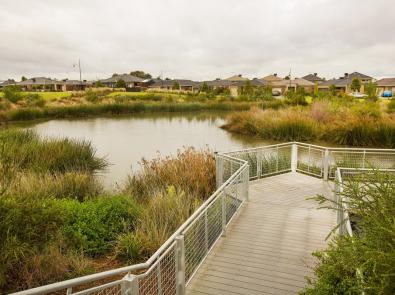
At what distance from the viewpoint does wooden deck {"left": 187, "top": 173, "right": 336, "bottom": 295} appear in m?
4.53

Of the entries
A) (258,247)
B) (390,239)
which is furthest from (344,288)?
(258,247)

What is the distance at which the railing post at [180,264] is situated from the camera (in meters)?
3.92

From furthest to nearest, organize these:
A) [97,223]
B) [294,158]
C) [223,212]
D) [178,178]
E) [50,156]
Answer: [50,156] → [294,158] → [178,178] → [97,223] → [223,212]

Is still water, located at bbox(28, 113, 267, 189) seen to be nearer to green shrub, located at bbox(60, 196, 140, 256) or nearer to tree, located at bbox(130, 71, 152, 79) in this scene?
green shrub, located at bbox(60, 196, 140, 256)

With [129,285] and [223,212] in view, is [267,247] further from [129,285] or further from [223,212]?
[129,285]

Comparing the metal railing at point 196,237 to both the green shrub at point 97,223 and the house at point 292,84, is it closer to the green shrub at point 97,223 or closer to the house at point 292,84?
the green shrub at point 97,223

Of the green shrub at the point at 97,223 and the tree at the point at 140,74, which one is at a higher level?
the tree at the point at 140,74

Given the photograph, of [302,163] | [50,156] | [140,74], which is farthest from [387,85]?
[140,74]

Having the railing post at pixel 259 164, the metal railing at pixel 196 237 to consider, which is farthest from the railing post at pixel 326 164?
the railing post at pixel 259 164

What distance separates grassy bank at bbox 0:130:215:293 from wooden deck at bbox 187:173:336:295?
112 centimetres

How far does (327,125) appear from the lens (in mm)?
20000

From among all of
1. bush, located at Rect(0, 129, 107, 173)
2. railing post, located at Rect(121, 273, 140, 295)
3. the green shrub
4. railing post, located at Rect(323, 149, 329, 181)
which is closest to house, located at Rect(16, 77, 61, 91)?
bush, located at Rect(0, 129, 107, 173)

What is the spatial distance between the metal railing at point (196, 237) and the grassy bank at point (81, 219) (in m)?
0.45

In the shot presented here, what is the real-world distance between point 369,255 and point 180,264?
2119mm
